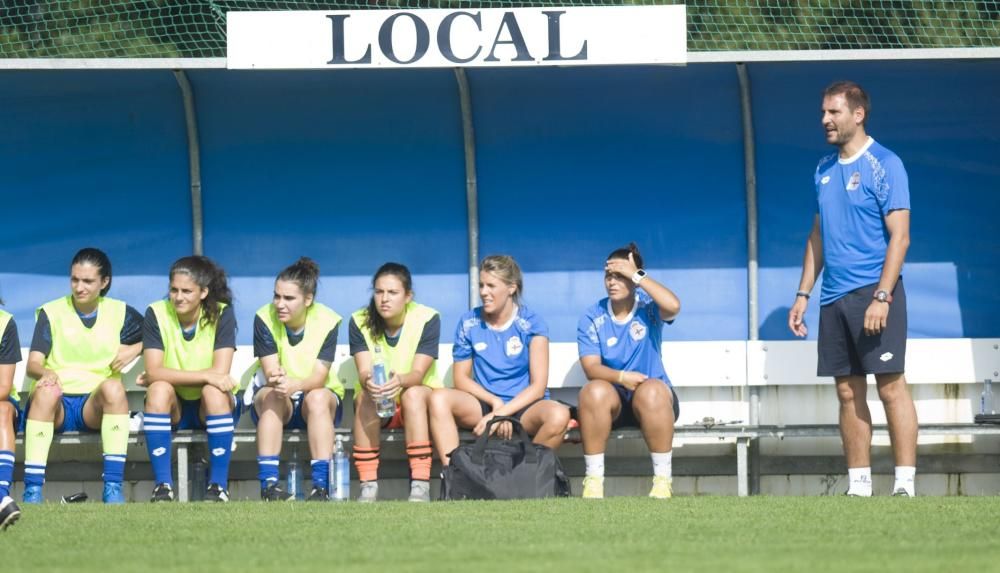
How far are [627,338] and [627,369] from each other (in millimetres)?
146

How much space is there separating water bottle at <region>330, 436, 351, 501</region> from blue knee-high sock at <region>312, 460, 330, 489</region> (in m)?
0.03

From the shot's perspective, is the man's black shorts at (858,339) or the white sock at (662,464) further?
the white sock at (662,464)

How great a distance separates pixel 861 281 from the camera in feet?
21.5

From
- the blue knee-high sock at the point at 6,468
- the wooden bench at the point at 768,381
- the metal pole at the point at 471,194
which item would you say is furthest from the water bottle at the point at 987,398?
the blue knee-high sock at the point at 6,468

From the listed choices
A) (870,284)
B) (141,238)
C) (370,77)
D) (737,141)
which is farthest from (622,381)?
(141,238)

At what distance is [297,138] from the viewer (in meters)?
8.16

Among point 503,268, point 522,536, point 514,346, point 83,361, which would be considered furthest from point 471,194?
point 522,536

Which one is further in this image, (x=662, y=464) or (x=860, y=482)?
(x=662, y=464)

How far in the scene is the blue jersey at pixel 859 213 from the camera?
656cm

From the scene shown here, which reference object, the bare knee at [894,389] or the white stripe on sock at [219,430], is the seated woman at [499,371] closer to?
the white stripe on sock at [219,430]

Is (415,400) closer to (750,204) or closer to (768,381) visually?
(768,381)

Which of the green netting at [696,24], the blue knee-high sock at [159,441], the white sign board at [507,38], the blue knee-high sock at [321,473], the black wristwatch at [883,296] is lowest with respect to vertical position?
the blue knee-high sock at [321,473]

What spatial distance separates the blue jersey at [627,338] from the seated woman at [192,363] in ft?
5.53

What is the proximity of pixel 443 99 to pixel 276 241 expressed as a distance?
1.16m
